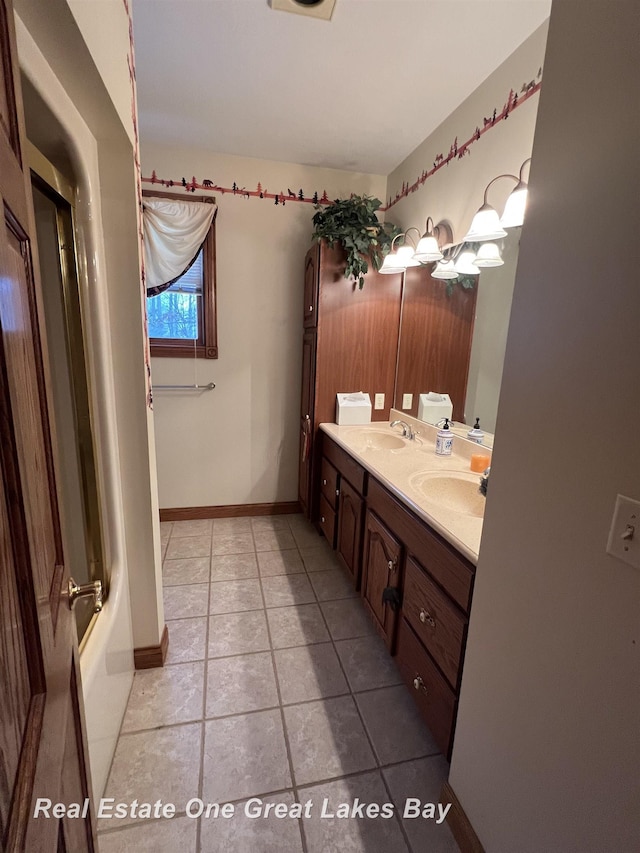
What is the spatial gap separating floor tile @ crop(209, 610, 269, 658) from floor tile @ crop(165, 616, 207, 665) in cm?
4

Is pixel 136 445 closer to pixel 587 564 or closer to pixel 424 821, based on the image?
pixel 587 564

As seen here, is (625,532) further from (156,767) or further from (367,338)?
(367,338)

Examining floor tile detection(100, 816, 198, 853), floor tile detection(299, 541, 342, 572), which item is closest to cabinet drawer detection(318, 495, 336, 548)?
floor tile detection(299, 541, 342, 572)

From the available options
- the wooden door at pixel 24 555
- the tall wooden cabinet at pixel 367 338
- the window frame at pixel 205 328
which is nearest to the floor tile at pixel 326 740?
the wooden door at pixel 24 555

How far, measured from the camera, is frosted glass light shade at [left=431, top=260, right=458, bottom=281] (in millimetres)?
2083

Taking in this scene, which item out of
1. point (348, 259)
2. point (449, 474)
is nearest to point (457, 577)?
point (449, 474)

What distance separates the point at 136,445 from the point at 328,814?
132 centimetres

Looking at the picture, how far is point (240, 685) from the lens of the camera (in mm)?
1590

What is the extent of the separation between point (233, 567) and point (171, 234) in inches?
84.0

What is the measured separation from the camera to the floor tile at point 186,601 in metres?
1.99

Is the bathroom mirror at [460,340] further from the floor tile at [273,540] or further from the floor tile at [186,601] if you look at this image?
the floor tile at [186,601]

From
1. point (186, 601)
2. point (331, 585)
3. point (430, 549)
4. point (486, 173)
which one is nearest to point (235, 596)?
point (186, 601)

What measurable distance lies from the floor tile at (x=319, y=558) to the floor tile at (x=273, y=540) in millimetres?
133

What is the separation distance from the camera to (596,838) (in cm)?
70
